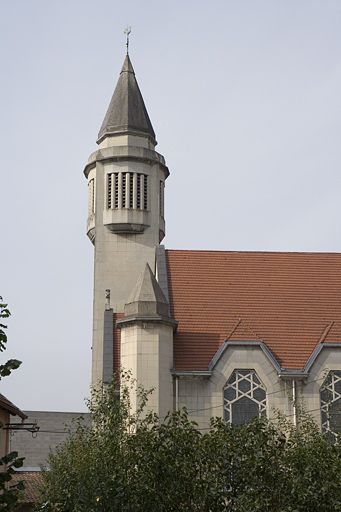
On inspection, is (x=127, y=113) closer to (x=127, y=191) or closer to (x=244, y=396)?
(x=127, y=191)

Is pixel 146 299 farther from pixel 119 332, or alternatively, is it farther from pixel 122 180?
pixel 122 180

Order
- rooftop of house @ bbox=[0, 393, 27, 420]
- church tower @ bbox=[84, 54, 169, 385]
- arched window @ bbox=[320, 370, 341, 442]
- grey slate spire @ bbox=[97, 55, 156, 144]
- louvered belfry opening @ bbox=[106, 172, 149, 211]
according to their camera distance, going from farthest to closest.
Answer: grey slate spire @ bbox=[97, 55, 156, 144] → louvered belfry opening @ bbox=[106, 172, 149, 211] → church tower @ bbox=[84, 54, 169, 385] → arched window @ bbox=[320, 370, 341, 442] → rooftop of house @ bbox=[0, 393, 27, 420]

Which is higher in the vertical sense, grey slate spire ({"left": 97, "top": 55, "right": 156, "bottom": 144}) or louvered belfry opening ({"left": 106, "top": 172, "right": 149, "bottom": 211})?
grey slate spire ({"left": 97, "top": 55, "right": 156, "bottom": 144})

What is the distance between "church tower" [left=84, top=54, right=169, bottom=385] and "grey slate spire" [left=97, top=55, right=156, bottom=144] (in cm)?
12

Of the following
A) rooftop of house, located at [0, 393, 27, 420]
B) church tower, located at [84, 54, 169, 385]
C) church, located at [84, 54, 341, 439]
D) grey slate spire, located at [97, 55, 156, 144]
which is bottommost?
rooftop of house, located at [0, 393, 27, 420]

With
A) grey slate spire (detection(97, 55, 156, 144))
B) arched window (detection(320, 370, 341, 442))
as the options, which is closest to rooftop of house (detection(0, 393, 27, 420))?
arched window (detection(320, 370, 341, 442))

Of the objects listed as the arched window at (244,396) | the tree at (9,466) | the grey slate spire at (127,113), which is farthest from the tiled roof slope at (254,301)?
the tree at (9,466)

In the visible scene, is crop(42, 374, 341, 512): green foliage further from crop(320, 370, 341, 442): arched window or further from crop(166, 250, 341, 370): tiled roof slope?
crop(166, 250, 341, 370): tiled roof slope

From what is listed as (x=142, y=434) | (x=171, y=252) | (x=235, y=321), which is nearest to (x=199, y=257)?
(x=171, y=252)

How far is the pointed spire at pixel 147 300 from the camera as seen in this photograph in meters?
32.7

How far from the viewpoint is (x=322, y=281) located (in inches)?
1451

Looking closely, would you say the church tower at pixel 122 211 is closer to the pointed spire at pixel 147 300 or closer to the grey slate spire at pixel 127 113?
the grey slate spire at pixel 127 113

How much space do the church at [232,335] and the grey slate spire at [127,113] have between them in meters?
9.94

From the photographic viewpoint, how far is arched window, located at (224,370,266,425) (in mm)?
32469
